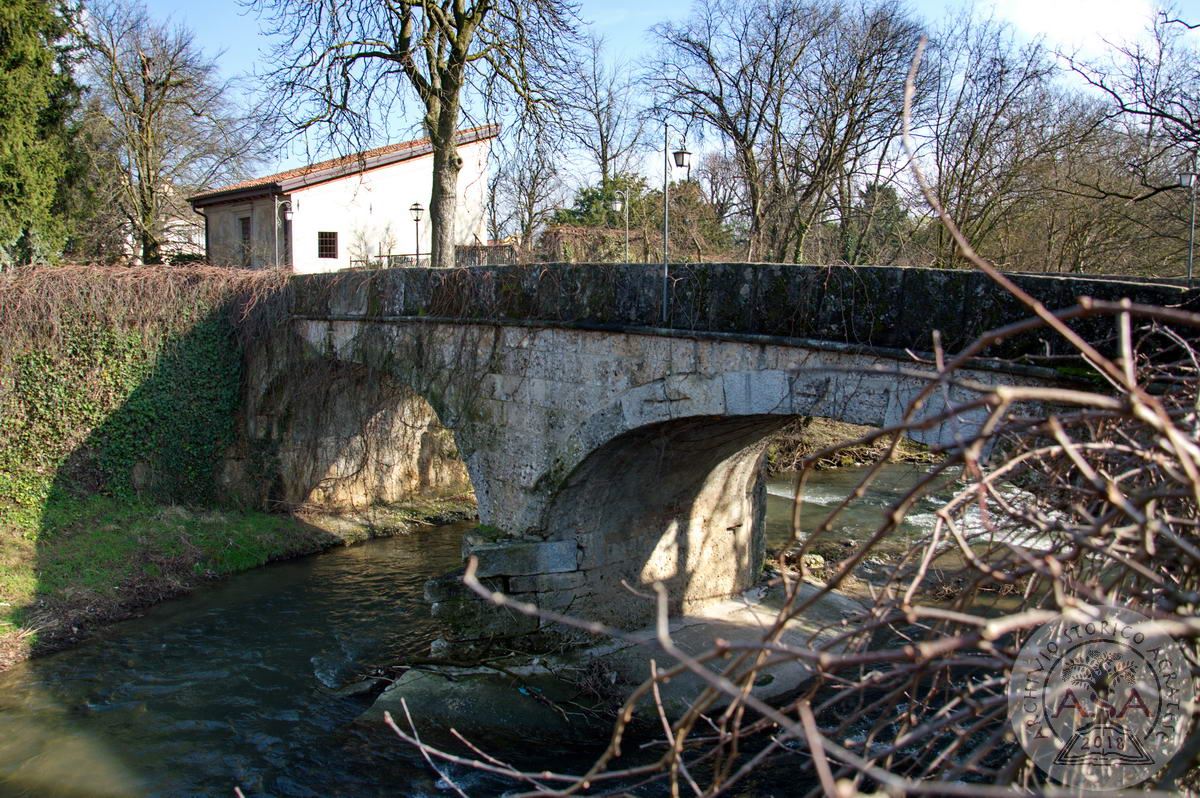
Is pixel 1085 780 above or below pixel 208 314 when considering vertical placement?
below

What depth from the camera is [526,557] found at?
867 cm

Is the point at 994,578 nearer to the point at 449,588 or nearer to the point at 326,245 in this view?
the point at 449,588

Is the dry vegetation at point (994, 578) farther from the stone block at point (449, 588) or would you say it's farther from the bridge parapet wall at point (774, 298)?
the stone block at point (449, 588)

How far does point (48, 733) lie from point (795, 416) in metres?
7.13

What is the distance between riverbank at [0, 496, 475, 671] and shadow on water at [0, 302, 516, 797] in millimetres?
30

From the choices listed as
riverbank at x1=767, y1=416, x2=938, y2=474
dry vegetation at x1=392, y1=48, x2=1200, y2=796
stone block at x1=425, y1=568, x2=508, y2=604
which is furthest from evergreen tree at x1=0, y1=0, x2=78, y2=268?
dry vegetation at x1=392, y1=48, x2=1200, y2=796

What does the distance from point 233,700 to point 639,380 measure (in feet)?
16.7

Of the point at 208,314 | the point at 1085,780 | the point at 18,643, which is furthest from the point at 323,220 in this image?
the point at 1085,780

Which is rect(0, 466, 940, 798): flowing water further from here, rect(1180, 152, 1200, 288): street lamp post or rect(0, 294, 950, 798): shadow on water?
rect(1180, 152, 1200, 288): street lamp post

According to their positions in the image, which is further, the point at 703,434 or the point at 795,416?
the point at 703,434

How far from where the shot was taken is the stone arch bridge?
558 centimetres

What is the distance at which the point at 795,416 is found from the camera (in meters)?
6.54

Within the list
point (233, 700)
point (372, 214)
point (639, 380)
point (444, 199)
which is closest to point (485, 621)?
point (233, 700)

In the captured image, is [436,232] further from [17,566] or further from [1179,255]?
[1179,255]
